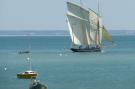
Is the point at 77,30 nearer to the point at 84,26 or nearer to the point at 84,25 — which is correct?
the point at 84,26

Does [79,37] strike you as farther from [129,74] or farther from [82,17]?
[129,74]

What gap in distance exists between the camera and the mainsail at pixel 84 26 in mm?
141875

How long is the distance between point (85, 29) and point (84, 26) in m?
0.86

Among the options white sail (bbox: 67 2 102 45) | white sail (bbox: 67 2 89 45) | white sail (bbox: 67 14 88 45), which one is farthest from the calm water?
white sail (bbox: 67 2 102 45)

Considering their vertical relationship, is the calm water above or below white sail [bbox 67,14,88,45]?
below

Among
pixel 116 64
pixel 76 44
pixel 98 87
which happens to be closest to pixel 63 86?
pixel 98 87

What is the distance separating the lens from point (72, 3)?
14288 centimetres

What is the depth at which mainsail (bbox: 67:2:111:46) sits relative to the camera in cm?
14188

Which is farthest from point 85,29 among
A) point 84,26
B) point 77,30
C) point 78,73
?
point 78,73

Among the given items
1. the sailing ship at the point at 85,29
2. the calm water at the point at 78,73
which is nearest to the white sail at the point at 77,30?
the sailing ship at the point at 85,29

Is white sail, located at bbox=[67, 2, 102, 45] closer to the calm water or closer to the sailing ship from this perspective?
the sailing ship

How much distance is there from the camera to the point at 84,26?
474ft

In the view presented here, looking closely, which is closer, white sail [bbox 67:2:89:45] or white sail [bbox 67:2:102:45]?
white sail [bbox 67:2:89:45]

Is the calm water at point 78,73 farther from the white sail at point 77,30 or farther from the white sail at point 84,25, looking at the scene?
the white sail at point 84,25
